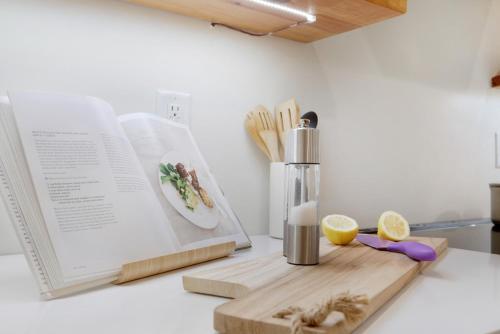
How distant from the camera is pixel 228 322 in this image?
456 mm

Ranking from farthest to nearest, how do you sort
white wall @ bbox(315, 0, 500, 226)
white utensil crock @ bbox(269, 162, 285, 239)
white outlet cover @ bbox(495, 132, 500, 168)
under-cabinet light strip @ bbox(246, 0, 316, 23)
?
white outlet cover @ bbox(495, 132, 500, 168)
white wall @ bbox(315, 0, 500, 226)
white utensil crock @ bbox(269, 162, 285, 239)
under-cabinet light strip @ bbox(246, 0, 316, 23)

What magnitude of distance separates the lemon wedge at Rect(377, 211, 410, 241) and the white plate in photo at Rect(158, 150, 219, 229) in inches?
15.5

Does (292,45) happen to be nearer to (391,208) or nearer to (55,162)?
(391,208)

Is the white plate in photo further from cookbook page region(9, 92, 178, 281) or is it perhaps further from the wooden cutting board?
the wooden cutting board

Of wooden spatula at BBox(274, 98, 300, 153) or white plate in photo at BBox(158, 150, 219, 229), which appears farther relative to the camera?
wooden spatula at BBox(274, 98, 300, 153)

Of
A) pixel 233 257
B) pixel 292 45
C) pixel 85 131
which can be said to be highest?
pixel 292 45

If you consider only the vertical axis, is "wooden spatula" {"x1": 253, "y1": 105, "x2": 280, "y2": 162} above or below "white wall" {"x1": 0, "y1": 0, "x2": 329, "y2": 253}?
below

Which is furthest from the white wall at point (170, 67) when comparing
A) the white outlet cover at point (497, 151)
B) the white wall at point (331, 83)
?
the white outlet cover at point (497, 151)

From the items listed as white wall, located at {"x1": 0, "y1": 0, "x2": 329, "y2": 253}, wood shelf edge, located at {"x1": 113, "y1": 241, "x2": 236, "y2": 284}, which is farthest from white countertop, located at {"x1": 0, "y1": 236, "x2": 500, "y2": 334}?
white wall, located at {"x1": 0, "y1": 0, "x2": 329, "y2": 253}

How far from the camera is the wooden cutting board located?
0.45 m

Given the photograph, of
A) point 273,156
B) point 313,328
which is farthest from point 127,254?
point 273,156

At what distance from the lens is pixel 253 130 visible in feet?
3.88

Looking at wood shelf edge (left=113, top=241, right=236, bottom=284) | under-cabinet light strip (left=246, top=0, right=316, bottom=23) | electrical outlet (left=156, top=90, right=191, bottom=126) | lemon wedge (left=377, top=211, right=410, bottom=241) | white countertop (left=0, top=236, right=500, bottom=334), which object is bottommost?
white countertop (left=0, top=236, right=500, bottom=334)

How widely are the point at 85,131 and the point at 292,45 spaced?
2.59ft
